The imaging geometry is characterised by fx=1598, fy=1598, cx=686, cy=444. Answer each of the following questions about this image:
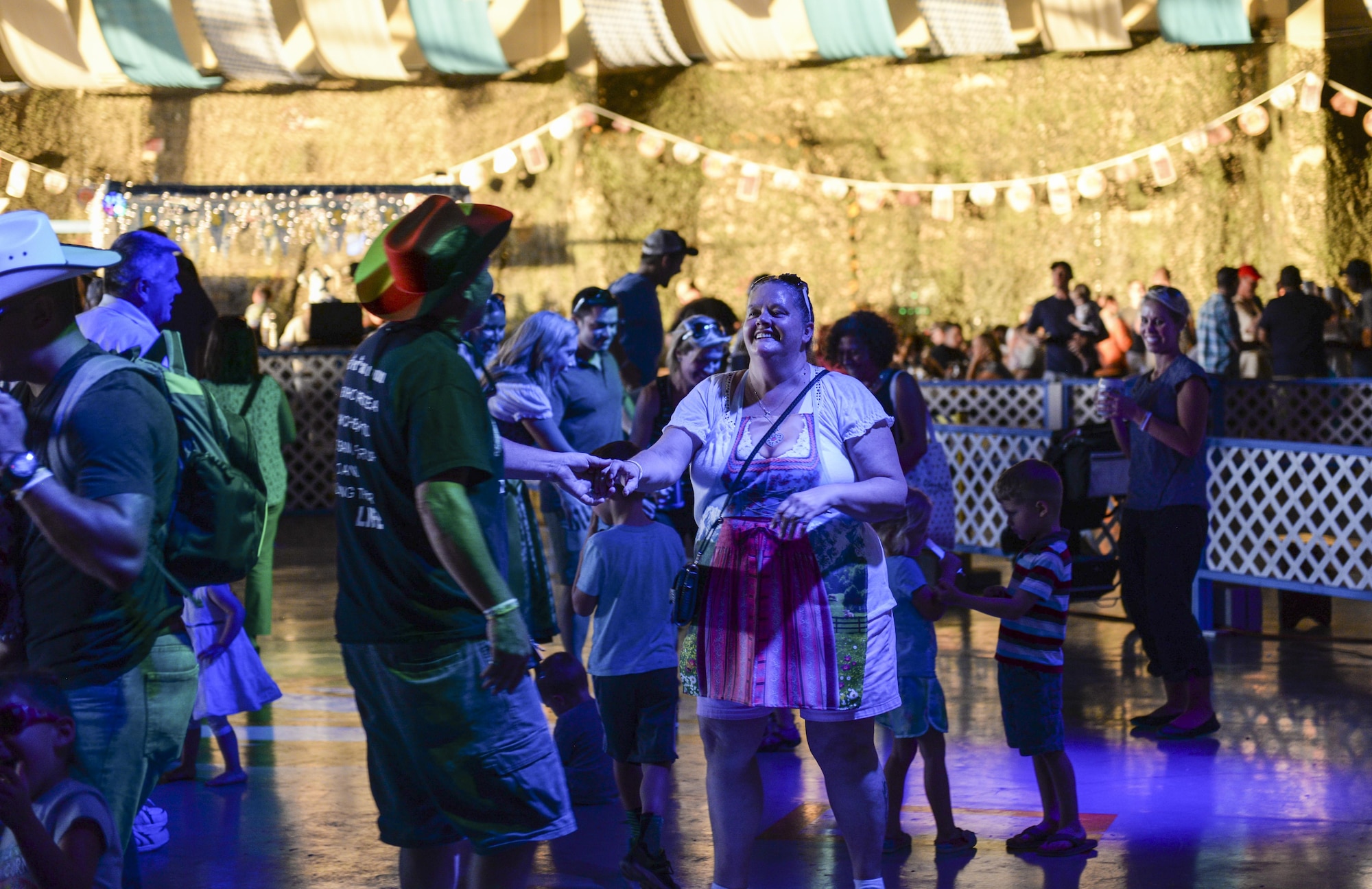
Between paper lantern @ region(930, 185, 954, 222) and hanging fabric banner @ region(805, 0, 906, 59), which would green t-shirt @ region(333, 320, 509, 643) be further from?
paper lantern @ region(930, 185, 954, 222)

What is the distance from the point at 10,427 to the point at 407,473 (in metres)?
0.69

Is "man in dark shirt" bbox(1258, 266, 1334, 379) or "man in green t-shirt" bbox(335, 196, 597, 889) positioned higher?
"man in dark shirt" bbox(1258, 266, 1334, 379)

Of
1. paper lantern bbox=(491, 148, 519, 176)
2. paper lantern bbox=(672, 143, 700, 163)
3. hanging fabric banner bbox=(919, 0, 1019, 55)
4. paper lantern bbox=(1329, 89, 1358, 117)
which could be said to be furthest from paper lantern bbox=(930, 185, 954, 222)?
paper lantern bbox=(491, 148, 519, 176)

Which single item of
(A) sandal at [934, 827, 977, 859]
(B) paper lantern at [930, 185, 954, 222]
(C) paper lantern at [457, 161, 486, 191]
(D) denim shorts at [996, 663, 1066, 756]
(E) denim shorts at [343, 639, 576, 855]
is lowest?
(A) sandal at [934, 827, 977, 859]

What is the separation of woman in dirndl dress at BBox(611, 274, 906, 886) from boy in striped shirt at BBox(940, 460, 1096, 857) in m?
0.79

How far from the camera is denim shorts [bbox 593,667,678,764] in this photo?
163 inches

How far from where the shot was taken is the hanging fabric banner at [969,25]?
1782 cm

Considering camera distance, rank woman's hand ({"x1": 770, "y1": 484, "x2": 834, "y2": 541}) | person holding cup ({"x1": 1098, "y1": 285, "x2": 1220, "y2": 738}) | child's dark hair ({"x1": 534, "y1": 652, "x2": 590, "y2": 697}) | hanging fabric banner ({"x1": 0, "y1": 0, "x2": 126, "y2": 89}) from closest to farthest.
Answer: woman's hand ({"x1": 770, "y1": 484, "x2": 834, "y2": 541}), child's dark hair ({"x1": 534, "y1": 652, "x2": 590, "y2": 697}), person holding cup ({"x1": 1098, "y1": 285, "x2": 1220, "y2": 738}), hanging fabric banner ({"x1": 0, "y1": 0, "x2": 126, "y2": 89})

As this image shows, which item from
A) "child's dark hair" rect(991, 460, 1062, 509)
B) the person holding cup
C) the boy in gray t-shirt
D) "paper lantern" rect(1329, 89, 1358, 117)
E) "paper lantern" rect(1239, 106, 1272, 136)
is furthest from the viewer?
"paper lantern" rect(1239, 106, 1272, 136)

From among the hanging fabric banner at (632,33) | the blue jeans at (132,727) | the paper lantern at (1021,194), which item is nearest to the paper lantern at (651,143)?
the hanging fabric banner at (632,33)

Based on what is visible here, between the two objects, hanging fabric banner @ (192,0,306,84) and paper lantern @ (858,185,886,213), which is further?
paper lantern @ (858,185,886,213)

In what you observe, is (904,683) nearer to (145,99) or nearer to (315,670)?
(315,670)

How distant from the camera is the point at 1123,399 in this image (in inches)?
225

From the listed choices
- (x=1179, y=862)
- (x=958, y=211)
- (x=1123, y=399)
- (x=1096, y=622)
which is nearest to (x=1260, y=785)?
(x=1179, y=862)
